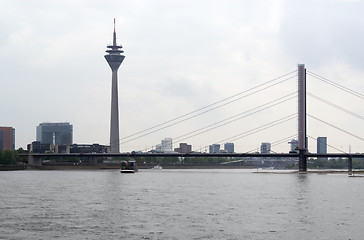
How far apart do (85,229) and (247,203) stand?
23.2 meters

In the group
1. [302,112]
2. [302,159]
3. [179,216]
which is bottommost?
[179,216]

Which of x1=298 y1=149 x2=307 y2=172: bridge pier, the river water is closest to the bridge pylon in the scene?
x1=298 y1=149 x2=307 y2=172: bridge pier

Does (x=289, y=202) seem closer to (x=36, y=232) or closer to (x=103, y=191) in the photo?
(x=103, y=191)

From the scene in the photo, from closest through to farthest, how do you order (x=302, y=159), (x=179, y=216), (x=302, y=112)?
(x=179, y=216) → (x=302, y=112) → (x=302, y=159)

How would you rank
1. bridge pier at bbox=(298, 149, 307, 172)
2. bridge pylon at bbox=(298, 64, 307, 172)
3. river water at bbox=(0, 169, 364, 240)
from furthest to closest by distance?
1. bridge pier at bbox=(298, 149, 307, 172)
2. bridge pylon at bbox=(298, 64, 307, 172)
3. river water at bbox=(0, 169, 364, 240)

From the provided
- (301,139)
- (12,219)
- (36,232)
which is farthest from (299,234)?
(301,139)

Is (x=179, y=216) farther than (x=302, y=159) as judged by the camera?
No

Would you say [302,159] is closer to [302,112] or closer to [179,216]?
[302,112]

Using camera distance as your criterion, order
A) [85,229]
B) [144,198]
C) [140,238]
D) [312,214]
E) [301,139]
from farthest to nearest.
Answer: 1. [301,139]
2. [144,198]
3. [312,214]
4. [85,229]
5. [140,238]

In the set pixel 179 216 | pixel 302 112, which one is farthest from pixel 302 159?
pixel 179 216

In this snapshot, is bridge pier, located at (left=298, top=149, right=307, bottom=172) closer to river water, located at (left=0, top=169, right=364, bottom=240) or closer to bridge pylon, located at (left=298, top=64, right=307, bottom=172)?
bridge pylon, located at (left=298, top=64, right=307, bottom=172)

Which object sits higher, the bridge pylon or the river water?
the bridge pylon

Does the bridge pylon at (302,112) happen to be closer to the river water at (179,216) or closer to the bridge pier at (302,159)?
the bridge pier at (302,159)

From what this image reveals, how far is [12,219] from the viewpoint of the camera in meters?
50.5
